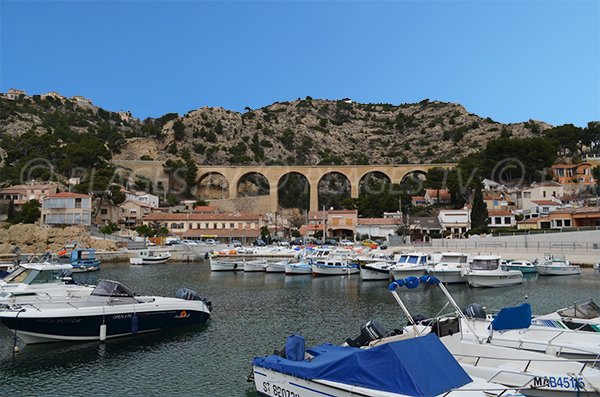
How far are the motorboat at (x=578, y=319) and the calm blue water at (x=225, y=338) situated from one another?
5.96 m

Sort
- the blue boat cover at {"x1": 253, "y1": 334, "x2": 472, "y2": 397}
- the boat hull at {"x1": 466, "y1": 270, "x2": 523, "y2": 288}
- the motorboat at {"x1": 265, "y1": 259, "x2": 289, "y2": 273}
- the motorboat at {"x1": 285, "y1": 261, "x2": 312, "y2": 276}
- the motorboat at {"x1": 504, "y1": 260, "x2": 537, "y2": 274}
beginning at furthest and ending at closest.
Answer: the motorboat at {"x1": 265, "y1": 259, "x2": 289, "y2": 273} → the motorboat at {"x1": 285, "y1": 261, "x2": 312, "y2": 276} → the motorboat at {"x1": 504, "y1": 260, "x2": 537, "y2": 274} → the boat hull at {"x1": 466, "y1": 270, "x2": 523, "y2": 288} → the blue boat cover at {"x1": 253, "y1": 334, "x2": 472, "y2": 397}

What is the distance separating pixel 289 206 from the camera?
100 meters

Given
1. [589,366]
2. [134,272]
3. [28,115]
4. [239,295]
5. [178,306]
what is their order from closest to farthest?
[589,366] → [178,306] → [239,295] → [134,272] → [28,115]

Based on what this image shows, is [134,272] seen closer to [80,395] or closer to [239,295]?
[239,295]

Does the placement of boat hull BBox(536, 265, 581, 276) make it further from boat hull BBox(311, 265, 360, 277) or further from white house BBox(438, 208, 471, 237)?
white house BBox(438, 208, 471, 237)

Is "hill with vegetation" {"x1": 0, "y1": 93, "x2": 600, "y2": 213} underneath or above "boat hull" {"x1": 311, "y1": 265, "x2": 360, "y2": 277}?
above

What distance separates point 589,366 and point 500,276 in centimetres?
A: 2127

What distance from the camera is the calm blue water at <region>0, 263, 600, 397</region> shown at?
11.5 metres

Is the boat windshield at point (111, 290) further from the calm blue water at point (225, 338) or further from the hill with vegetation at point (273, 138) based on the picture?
the hill with vegetation at point (273, 138)

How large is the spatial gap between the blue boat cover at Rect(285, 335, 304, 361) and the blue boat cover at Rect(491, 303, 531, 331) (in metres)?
4.59

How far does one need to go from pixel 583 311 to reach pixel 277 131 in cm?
11921

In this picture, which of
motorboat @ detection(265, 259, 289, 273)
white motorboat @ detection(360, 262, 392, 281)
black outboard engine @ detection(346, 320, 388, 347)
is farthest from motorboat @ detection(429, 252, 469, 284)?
black outboard engine @ detection(346, 320, 388, 347)

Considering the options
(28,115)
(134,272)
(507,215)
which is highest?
(28,115)

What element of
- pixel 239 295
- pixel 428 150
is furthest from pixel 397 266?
pixel 428 150
